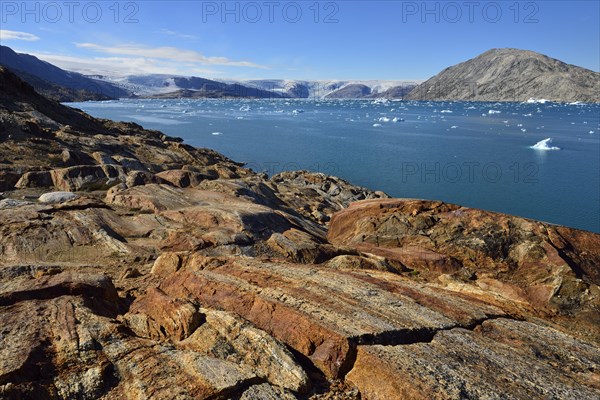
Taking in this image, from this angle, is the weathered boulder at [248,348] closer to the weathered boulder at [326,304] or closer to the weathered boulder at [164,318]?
the weathered boulder at [164,318]

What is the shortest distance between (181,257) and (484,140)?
257ft

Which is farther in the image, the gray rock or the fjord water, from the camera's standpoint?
the fjord water

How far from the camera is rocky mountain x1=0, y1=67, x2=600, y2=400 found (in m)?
6.52

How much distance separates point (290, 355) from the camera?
708 cm

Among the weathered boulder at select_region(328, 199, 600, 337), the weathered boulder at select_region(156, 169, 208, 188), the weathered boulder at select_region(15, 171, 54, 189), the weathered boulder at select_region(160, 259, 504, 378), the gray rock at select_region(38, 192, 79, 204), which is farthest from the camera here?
the weathered boulder at select_region(156, 169, 208, 188)

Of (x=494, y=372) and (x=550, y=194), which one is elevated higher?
(x=494, y=372)

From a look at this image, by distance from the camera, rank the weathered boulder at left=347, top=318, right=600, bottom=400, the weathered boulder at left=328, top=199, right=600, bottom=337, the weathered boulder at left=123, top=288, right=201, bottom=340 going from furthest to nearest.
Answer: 1. the weathered boulder at left=328, top=199, right=600, bottom=337
2. the weathered boulder at left=123, top=288, right=201, bottom=340
3. the weathered boulder at left=347, top=318, right=600, bottom=400

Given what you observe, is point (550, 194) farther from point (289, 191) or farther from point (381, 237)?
point (381, 237)

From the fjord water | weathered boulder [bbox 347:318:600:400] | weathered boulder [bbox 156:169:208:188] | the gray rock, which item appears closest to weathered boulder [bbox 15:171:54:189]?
the gray rock

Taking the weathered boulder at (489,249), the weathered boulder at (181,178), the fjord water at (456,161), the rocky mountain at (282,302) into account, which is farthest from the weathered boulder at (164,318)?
the fjord water at (456,161)

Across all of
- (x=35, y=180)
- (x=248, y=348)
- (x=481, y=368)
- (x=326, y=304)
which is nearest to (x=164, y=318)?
(x=248, y=348)

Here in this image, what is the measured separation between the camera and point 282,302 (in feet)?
27.9

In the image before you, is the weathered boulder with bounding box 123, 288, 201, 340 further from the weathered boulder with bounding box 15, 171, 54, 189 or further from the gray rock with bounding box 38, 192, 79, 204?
the weathered boulder with bounding box 15, 171, 54, 189

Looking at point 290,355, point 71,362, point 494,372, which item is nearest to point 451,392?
point 494,372
